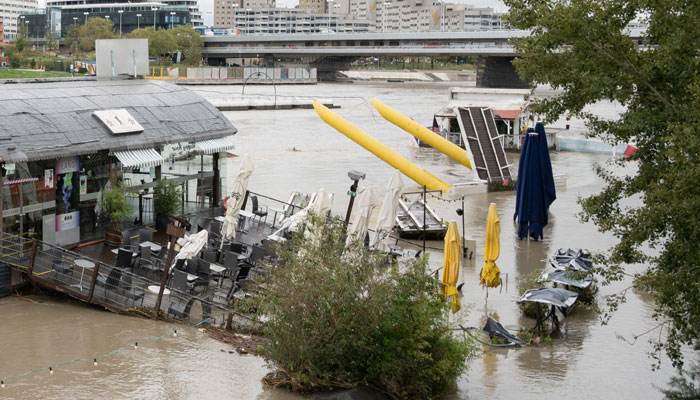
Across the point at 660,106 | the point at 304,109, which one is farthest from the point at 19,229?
the point at 304,109

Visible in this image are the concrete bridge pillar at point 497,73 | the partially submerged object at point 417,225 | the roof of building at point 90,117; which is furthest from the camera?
the concrete bridge pillar at point 497,73

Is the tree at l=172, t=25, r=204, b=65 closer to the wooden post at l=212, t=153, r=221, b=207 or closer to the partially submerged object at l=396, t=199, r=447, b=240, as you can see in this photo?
the wooden post at l=212, t=153, r=221, b=207

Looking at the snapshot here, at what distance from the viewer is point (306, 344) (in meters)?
12.5

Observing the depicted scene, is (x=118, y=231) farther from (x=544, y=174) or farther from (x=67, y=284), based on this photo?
(x=544, y=174)

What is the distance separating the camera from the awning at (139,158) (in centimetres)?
1978

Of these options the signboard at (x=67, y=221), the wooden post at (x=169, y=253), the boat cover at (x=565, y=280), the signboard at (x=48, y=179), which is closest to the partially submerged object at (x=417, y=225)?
the boat cover at (x=565, y=280)

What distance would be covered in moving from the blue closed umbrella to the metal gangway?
901 cm

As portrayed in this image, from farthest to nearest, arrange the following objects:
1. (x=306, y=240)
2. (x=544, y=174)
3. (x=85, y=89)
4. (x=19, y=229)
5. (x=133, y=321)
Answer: (x=544, y=174), (x=85, y=89), (x=19, y=229), (x=133, y=321), (x=306, y=240)

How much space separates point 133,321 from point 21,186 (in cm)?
381

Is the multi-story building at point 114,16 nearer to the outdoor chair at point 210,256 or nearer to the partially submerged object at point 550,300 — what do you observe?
the outdoor chair at point 210,256

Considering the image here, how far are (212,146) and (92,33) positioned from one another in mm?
114219

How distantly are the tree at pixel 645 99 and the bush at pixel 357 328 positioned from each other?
8.06 feet

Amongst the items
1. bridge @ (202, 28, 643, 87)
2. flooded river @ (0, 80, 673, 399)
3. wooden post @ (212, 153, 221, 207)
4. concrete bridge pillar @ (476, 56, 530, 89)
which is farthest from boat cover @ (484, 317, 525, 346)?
concrete bridge pillar @ (476, 56, 530, 89)

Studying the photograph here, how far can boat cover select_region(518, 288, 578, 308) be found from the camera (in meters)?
15.7
